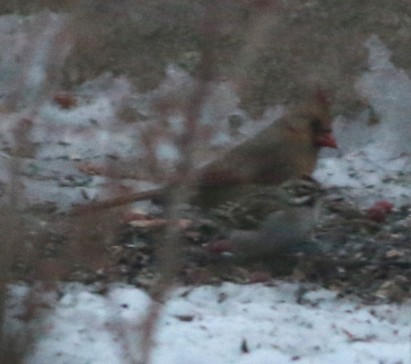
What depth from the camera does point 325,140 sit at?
21.3 ft

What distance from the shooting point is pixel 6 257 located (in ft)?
11.5

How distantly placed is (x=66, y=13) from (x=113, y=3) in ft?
13.8

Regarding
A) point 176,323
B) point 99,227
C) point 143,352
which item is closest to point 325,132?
point 176,323

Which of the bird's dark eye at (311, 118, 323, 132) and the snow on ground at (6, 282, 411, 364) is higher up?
the bird's dark eye at (311, 118, 323, 132)

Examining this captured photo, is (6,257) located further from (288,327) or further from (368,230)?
(368,230)

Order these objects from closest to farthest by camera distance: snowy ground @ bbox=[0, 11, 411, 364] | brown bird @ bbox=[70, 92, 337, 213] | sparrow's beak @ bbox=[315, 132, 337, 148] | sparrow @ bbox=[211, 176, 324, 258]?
snowy ground @ bbox=[0, 11, 411, 364] → sparrow @ bbox=[211, 176, 324, 258] → brown bird @ bbox=[70, 92, 337, 213] → sparrow's beak @ bbox=[315, 132, 337, 148]

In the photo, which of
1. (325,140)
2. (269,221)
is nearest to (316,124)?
(325,140)

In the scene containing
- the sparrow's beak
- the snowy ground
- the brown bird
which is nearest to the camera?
the snowy ground

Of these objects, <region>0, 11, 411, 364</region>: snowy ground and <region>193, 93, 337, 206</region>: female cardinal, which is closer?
<region>0, 11, 411, 364</region>: snowy ground

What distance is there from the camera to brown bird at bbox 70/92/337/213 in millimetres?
5809

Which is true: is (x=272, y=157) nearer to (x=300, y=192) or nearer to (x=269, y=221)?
(x=300, y=192)

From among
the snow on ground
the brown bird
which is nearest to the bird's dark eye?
the brown bird

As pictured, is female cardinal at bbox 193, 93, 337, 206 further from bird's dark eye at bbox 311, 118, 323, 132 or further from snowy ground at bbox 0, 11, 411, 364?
snowy ground at bbox 0, 11, 411, 364

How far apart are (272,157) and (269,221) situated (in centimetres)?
65
